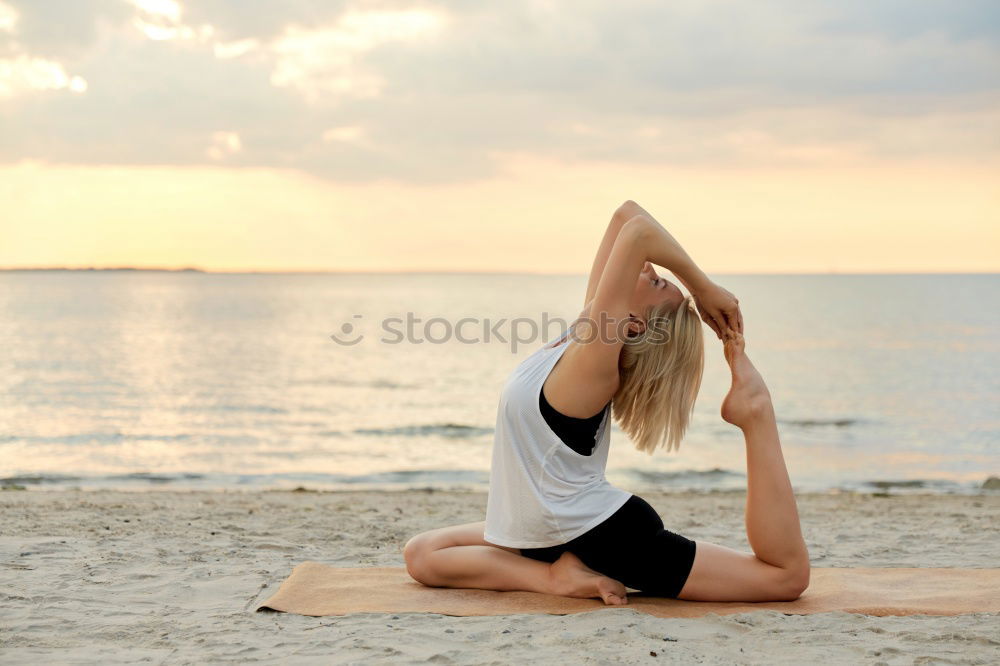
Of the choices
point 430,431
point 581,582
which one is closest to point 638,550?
point 581,582

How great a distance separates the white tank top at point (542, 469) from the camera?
386 centimetres

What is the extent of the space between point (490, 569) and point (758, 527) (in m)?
1.29

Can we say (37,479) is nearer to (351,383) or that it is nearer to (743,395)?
(743,395)

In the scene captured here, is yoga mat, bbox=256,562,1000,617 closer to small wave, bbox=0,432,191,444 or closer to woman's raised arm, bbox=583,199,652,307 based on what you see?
woman's raised arm, bbox=583,199,652,307

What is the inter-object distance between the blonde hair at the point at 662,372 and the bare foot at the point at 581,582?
0.68m

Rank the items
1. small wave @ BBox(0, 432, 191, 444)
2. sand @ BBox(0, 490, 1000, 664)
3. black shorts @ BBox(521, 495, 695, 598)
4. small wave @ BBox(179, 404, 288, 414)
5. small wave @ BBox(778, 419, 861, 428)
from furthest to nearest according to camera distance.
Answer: small wave @ BBox(179, 404, 288, 414)
small wave @ BBox(778, 419, 861, 428)
small wave @ BBox(0, 432, 191, 444)
black shorts @ BBox(521, 495, 695, 598)
sand @ BBox(0, 490, 1000, 664)

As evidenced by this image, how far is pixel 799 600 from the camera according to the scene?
167 inches

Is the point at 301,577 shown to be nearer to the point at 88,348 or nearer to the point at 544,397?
the point at 544,397

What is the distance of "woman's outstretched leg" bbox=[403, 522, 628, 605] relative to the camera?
13.5 ft

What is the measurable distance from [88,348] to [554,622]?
38.5m

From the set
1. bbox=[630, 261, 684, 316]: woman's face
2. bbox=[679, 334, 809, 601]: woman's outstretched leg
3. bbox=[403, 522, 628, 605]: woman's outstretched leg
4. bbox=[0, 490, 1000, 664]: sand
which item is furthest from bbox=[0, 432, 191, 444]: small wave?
bbox=[630, 261, 684, 316]: woman's face

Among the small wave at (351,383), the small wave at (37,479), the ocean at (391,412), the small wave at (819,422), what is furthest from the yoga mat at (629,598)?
the small wave at (351,383)

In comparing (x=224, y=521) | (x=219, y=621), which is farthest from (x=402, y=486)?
(x=219, y=621)

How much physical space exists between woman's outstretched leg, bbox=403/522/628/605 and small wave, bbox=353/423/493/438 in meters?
12.0
